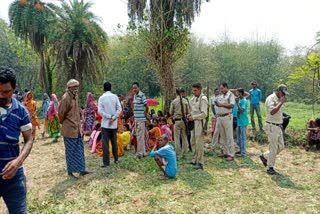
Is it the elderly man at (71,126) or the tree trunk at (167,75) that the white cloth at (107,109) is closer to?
the elderly man at (71,126)

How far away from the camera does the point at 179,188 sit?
511 centimetres

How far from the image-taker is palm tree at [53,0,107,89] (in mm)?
16750

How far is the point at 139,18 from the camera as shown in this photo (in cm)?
1022

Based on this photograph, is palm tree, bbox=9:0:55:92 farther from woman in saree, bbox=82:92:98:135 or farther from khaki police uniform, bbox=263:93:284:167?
khaki police uniform, bbox=263:93:284:167

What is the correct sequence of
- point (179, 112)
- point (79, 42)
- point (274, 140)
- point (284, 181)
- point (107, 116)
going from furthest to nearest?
point (79, 42) < point (179, 112) < point (107, 116) < point (274, 140) < point (284, 181)

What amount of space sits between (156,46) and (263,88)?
24774mm

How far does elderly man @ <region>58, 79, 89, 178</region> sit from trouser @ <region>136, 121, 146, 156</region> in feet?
5.55

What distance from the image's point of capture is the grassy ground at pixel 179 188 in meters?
4.36

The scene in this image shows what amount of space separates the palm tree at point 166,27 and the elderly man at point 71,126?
479 cm

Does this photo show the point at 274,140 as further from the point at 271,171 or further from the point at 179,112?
the point at 179,112

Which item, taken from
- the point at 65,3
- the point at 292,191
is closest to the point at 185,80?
the point at 65,3

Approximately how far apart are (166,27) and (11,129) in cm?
806

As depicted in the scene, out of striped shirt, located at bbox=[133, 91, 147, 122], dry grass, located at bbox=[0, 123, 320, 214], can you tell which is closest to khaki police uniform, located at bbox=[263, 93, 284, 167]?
dry grass, located at bbox=[0, 123, 320, 214]

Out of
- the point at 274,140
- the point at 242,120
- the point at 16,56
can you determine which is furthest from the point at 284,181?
the point at 16,56
